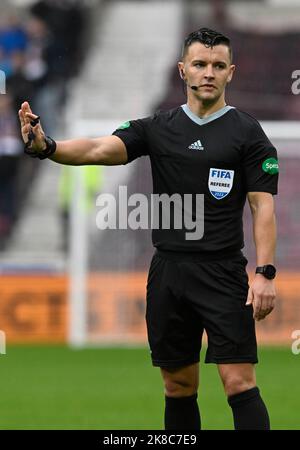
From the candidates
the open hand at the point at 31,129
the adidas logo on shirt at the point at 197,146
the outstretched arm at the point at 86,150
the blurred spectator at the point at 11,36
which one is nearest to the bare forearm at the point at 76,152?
the outstretched arm at the point at 86,150

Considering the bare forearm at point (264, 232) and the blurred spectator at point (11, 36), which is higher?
the blurred spectator at point (11, 36)

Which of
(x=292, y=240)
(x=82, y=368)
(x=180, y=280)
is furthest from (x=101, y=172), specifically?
(x=180, y=280)

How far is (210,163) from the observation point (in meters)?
5.38

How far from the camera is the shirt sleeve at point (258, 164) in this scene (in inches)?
211

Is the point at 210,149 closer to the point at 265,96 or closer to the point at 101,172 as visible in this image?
the point at 101,172

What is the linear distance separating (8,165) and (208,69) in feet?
33.4

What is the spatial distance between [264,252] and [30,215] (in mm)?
10926

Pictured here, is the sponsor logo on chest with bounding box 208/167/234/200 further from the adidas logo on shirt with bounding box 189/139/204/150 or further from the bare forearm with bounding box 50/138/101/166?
the bare forearm with bounding box 50/138/101/166

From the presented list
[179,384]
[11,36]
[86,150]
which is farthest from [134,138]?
[11,36]

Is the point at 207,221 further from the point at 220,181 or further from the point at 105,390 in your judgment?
the point at 105,390

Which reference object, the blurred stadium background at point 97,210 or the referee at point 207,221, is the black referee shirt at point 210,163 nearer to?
the referee at point 207,221

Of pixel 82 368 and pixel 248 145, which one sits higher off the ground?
pixel 248 145
